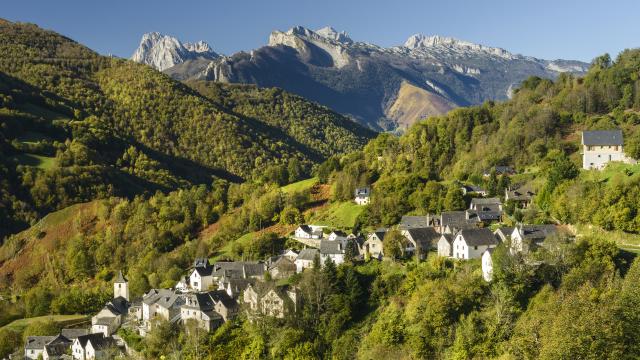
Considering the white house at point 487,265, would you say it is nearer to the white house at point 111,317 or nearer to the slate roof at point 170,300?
the slate roof at point 170,300

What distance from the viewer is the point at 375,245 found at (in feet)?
234

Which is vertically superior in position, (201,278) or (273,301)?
(201,278)

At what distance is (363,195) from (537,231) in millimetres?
38370

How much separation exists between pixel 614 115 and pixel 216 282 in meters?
65.2

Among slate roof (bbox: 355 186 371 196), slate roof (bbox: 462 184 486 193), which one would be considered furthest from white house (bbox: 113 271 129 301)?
slate roof (bbox: 462 184 486 193)

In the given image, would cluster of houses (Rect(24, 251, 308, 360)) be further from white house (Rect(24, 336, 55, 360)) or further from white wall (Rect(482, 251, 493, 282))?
white wall (Rect(482, 251, 493, 282))

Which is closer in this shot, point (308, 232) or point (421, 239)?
point (421, 239)

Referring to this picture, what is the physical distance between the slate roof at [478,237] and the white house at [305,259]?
17390mm

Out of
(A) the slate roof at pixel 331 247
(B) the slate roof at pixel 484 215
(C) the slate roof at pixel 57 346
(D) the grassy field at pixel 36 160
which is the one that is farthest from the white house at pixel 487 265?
(D) the grassy field at pixel 36 160

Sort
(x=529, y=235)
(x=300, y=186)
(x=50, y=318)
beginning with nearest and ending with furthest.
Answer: (x=529, y=235), (x=50, y=318), (x=300, y=186)

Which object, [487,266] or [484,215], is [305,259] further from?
[487,266]

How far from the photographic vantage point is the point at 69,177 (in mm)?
175250

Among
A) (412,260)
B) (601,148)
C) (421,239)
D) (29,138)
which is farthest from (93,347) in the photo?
(29,138)

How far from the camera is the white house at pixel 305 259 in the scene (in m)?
73.4
